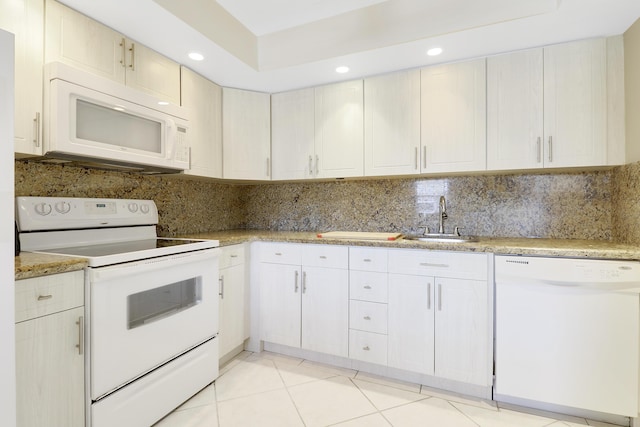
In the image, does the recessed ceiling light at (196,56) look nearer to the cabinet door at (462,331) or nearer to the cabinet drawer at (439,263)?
the cabinet drawer at (439,263)

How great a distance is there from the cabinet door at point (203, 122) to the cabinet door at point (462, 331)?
5.99 ft

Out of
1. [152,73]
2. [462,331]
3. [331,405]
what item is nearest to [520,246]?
[462,331]

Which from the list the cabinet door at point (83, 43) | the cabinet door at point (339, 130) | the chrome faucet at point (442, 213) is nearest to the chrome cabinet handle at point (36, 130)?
the cabinet door at point (83, 43)

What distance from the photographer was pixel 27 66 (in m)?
1.40

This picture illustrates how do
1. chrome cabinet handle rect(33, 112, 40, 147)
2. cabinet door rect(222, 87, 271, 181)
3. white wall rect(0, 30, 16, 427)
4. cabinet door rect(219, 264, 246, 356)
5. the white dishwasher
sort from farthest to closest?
cabinet door rect(222, 87, 271, 181), cabinet door rect(219, 264, 246, 356), the white dishwasher, chrome cabinet handle rect(33, 112, 40, 147), white wall rect(0, 30, 16, 427)

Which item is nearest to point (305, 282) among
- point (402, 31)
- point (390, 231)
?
point (390, 231)

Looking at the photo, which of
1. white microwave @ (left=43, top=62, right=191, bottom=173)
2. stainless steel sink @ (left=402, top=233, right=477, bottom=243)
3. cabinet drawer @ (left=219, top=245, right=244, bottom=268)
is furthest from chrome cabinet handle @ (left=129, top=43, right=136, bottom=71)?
stainless steel sink @ (left=402, top=233, right=477, bottom=243)

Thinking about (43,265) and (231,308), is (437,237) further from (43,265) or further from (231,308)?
(43,265)

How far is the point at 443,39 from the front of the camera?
1.89m

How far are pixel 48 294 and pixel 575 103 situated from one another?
284 centimetres

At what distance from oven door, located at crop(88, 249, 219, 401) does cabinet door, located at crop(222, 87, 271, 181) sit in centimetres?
91

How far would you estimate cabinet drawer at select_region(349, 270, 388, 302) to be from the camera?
2.08 meters

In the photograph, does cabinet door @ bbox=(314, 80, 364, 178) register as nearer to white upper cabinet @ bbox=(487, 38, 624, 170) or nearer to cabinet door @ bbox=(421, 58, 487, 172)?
cabinet door @ bbox=(421, 58, 487, 172)

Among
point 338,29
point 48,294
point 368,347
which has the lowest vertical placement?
point 368,347
